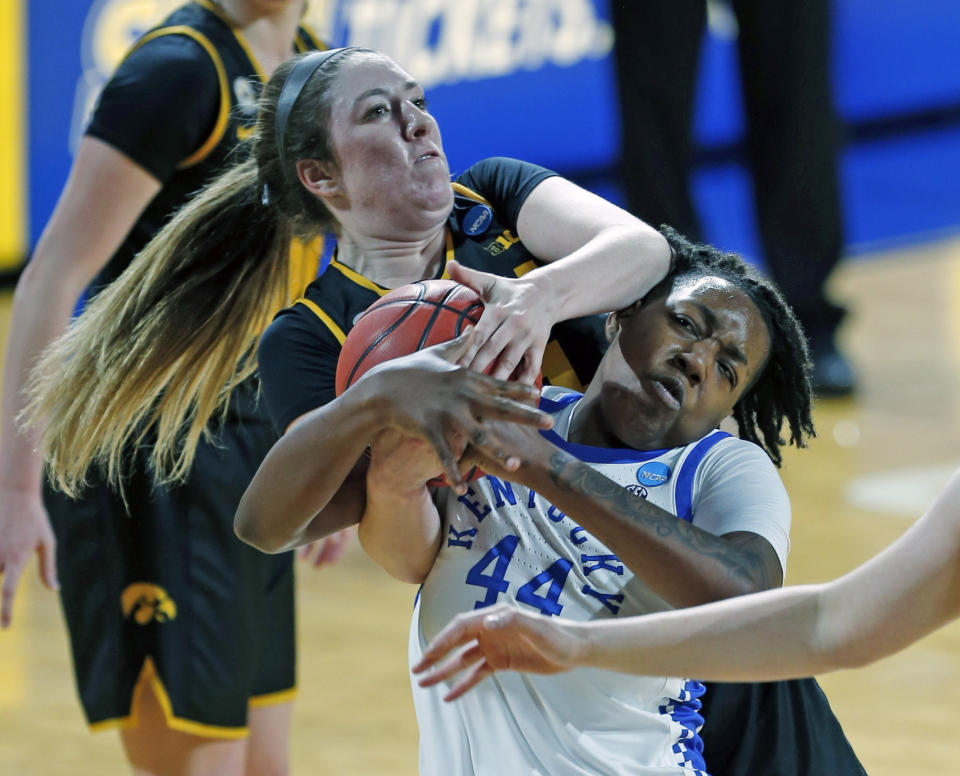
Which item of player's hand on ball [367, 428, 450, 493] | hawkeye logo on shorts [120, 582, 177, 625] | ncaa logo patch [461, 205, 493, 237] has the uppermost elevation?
ncaa logo patch [461, 205, 493, 237]

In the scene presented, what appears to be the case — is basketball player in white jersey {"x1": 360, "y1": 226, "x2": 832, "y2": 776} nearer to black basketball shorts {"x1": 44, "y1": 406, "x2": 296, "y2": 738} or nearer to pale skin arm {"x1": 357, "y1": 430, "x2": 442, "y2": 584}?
pale skin arm {"x1": 357, "y1": 430, "x2": 442, "y2": 584}

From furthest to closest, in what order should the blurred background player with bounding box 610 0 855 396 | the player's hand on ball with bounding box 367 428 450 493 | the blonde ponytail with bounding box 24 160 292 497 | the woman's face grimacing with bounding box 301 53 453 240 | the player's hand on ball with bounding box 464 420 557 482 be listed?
the blonde ponytail with bounding box 24 160 292 497 < the blurred background player with bounding box 610 0 855 396 < the woman's face grimacing with bounding box 301 53 453 240 < the player's hand on ball with bounding box 367 428 450 493 < the player's hand on ball with bounding box 464 420 557 482

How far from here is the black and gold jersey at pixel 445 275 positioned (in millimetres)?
1938

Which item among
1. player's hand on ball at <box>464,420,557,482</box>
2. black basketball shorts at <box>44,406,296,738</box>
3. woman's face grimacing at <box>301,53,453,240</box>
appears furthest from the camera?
black basketball shorts at <box>44,406,296,738</box>

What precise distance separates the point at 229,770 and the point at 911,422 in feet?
10.7

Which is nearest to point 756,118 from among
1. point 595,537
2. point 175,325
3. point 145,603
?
point 595,537

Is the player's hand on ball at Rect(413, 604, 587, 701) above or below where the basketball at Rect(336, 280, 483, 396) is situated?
below

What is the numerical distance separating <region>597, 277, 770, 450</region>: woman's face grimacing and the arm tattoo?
0.66 ft

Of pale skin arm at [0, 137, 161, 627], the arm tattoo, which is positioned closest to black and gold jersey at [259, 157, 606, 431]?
the arm tattoo

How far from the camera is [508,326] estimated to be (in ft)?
5.66

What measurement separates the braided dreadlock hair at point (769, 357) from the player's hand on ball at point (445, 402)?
385mm

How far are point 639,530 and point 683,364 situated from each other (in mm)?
272

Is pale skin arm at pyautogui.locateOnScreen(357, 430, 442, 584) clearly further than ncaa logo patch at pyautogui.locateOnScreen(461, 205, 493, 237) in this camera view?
No

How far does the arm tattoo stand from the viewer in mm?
1657
